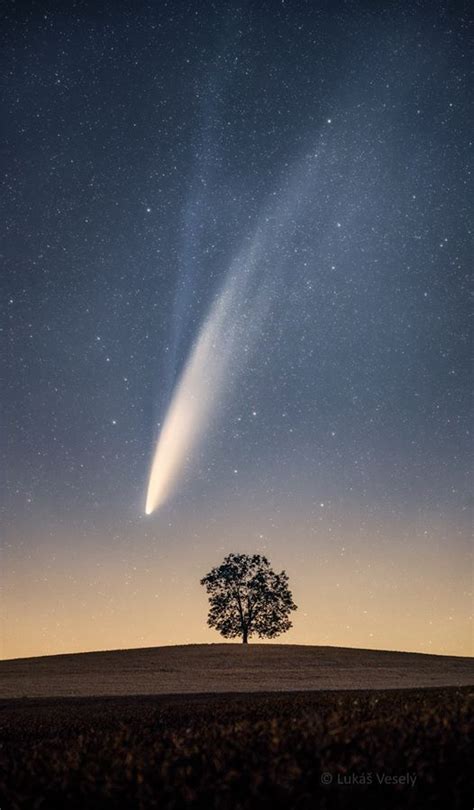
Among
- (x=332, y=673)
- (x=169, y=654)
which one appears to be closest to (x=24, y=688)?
(x=332, y=673)

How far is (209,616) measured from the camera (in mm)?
79438

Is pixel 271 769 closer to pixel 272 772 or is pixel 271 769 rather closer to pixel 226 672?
pixel 272 772

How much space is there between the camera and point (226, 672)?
150ft

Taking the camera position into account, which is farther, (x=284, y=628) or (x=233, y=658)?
(x=284, y=628)

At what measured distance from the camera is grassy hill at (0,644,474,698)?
35625 millimetres

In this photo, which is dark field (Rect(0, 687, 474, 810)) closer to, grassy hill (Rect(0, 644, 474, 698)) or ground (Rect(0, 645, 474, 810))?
ground (Rect(0, 645, 474, 810))

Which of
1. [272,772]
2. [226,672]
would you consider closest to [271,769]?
[272,772]

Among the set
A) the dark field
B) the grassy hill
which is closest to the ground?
the dark field

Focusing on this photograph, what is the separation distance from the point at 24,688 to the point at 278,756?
39.8 metres

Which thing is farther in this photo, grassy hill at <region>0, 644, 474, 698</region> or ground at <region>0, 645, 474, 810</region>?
grassy hill at <region>0, 644, 474, 698</region>

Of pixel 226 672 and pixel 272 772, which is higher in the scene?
pixel 272 772

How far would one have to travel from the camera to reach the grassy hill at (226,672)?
35.6m

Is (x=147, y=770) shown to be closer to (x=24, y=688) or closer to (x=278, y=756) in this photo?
(x=278, y=756)

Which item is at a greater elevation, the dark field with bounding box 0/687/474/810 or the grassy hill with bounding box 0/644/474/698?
the dark field with bounding box 0/687/474/810
